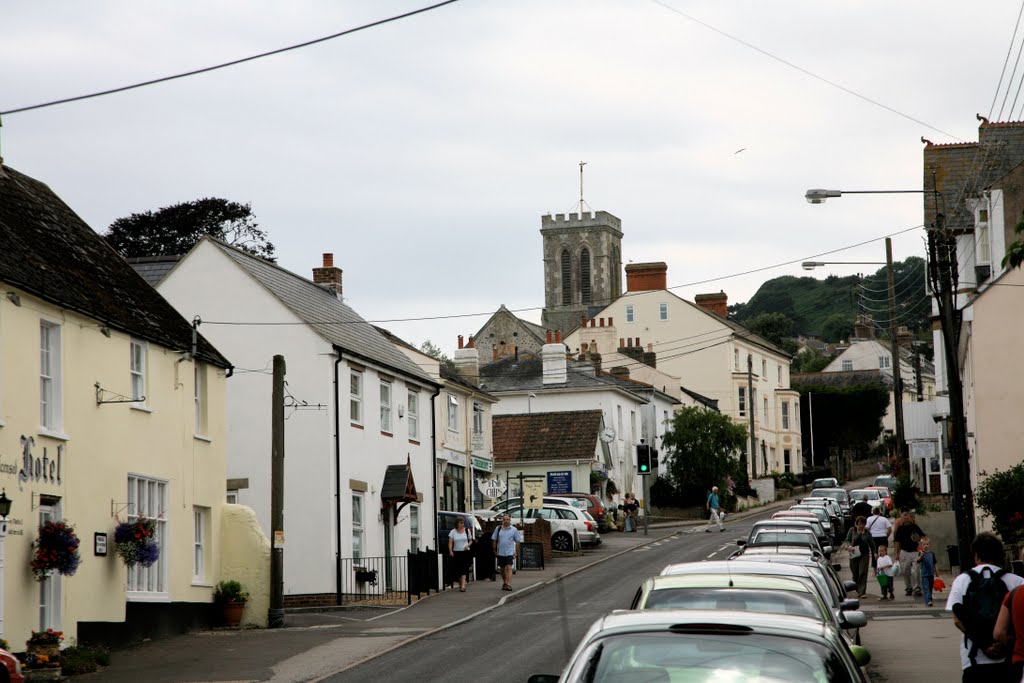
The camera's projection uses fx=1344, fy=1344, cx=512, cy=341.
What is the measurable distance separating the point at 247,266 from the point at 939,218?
17.1 metres

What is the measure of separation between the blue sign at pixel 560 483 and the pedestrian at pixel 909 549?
1212 inches

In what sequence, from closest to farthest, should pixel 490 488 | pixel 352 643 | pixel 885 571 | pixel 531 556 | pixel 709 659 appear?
1. pixel 709 659
2. pixel 352 643
3. pixel 885 571
4. pixel 531 556
5. pixel 490 488

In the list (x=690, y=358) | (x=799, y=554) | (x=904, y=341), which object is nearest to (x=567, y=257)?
(x=904, y=341)

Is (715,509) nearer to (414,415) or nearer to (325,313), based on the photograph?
(414,415)

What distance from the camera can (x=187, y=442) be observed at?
2644 cm

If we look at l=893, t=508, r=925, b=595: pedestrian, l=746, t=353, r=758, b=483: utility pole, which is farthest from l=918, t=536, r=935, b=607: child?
l=746, t=353, r=758, b=483: utility pole

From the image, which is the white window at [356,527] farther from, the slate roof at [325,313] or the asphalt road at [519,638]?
the asphalt road at [519,638]

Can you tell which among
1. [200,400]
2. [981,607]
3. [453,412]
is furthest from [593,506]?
[981,607]

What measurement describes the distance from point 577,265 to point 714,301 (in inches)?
1985

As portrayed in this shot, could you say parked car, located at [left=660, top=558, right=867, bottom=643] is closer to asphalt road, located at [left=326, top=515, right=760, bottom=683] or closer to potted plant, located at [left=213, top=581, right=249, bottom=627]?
asphalt road, located at [left=326, top=515, right=760, bottom=683]

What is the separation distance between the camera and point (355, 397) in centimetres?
3381

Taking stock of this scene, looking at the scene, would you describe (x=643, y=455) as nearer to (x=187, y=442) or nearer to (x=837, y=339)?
(x=187, y=442)

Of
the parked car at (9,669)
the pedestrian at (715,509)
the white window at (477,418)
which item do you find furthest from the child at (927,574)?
the white window at (477,418)

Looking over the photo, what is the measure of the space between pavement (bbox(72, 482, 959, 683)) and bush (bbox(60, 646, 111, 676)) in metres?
0.19
